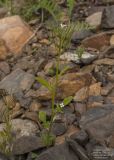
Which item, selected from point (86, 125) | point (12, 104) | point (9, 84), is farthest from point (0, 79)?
point (86, 125)

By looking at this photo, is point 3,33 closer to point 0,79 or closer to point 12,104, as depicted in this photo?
point 0,79

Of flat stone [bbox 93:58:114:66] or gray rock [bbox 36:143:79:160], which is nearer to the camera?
gray rock [bbox 36:143:79:160]

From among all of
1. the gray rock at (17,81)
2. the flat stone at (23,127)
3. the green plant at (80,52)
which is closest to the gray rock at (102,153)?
the flat stone at (23,127)

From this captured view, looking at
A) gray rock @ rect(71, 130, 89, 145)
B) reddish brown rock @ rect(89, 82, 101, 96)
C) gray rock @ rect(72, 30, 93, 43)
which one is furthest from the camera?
gray rock @ rect(72, 30, 93, 43)

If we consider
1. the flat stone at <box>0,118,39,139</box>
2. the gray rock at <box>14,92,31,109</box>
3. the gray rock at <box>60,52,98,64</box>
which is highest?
the gray rock at <box>60,52,98,64</box>

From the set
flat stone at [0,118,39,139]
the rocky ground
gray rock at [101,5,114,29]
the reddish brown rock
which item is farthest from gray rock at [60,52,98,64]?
flat stone at [0,118,39,139]

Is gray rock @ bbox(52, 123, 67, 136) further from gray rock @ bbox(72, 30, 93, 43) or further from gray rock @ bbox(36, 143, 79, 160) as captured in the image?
gray rock @ bbox(72, 30, 93, 43)
